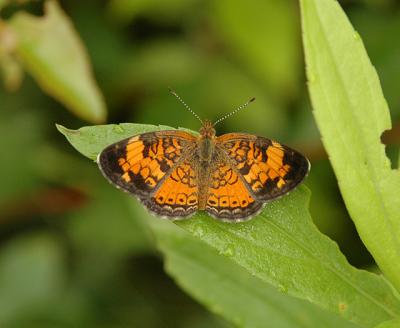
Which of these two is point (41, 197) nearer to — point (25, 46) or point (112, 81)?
point (112, 81)

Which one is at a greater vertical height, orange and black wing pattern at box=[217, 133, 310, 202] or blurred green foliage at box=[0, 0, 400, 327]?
orange and black wing pattern at box=[217, 133, 310, 202]

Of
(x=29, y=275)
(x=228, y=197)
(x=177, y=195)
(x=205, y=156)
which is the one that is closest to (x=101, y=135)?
(x=177, y=195)

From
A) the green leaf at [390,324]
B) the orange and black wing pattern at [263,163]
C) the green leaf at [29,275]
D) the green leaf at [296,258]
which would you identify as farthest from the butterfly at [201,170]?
the green leaf at [29,275]

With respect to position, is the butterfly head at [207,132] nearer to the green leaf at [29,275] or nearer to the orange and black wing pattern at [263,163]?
the orange and black wing pattern at [263,163]

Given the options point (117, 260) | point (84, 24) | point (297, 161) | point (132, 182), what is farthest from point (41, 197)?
point (297, 161)

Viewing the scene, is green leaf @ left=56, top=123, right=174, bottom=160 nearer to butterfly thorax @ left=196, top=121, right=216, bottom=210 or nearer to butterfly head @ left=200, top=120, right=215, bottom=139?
butterfly thorax @ left=196, top=121, right=216, bottom=210

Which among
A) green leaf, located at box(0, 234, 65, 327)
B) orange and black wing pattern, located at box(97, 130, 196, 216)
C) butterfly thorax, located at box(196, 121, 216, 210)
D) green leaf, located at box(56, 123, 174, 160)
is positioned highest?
green leaf, located at box(56, 123, 174, 160)

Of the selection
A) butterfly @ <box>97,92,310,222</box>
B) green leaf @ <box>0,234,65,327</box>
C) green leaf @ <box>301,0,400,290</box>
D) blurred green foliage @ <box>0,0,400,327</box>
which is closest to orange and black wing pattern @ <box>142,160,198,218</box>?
butterfly @ <box>97,92,310,222</box>
